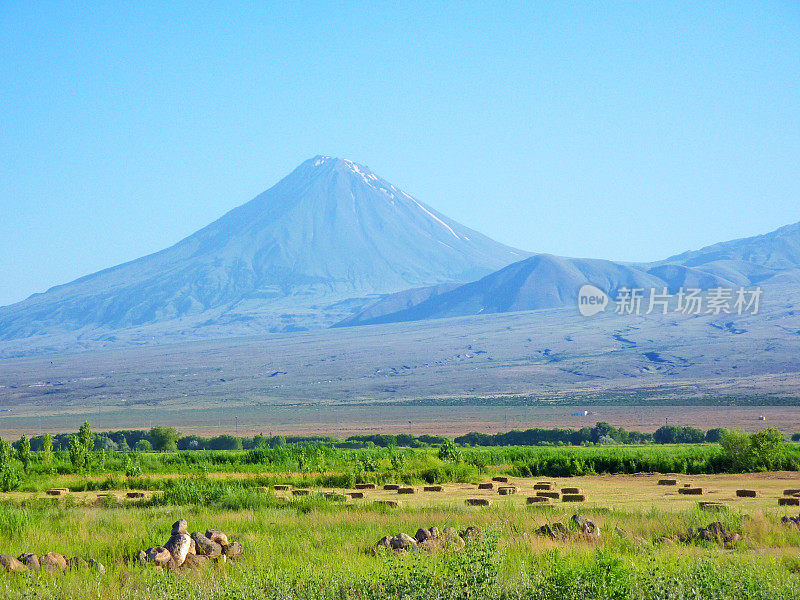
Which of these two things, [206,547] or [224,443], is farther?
[224,443]

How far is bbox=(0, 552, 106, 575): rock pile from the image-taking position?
10312mm

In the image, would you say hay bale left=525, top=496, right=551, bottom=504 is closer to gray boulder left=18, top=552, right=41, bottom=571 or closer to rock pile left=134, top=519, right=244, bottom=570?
rock pile left=134, top=519, right=244, bottom=570

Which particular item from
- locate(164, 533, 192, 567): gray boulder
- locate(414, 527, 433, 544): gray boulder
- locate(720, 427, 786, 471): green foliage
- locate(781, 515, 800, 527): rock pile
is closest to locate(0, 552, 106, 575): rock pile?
locate(164, 533, 192, 567): gray boulder

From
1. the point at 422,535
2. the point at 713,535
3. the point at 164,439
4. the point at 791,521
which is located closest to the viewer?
the point at 422,535

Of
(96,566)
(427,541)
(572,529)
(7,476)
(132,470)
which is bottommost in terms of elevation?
(132,470)

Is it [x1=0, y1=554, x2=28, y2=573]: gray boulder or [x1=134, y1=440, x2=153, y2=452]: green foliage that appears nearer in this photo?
[x1=0, y1=554, x2=28, y2=573]: gray boulder

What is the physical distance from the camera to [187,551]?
10922 mm

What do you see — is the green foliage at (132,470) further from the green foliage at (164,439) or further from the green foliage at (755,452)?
the green foliage at (164,439)

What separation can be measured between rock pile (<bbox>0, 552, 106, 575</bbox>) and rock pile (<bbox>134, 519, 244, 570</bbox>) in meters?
0.51

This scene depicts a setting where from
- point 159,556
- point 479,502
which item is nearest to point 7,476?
point 479,502

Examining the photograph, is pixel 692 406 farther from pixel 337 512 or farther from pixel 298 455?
pixel 337 512

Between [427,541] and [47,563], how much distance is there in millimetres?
4217

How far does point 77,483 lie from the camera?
74.8 ft

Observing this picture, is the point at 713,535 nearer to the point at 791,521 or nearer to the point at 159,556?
the point at 791,521
